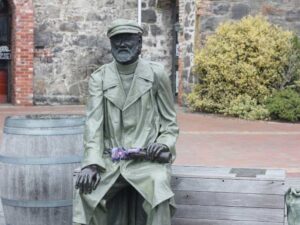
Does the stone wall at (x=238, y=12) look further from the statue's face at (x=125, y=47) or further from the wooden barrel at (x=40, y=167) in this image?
the statue's face at (x=125, y=47)

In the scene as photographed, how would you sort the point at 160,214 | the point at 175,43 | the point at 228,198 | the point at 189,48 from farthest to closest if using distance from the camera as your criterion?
1. the point at 175,43
2. the point at 189,48
3. the point at 228,198
4. the point at 160,214

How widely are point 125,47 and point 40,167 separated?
44.3 inches

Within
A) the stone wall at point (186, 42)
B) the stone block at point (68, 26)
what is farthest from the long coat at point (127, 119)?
the stone block at point (68, 26)

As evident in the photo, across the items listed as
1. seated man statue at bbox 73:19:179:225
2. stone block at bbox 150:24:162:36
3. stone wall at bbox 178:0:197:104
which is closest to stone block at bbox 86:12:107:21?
stone block at bbox 150:24:162:36

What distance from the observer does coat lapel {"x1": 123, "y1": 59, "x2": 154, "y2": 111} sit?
4.49m

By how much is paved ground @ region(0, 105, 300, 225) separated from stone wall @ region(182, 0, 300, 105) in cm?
195

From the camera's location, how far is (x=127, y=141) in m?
4.48

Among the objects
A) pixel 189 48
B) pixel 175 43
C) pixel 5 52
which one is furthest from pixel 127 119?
pixel 5 52

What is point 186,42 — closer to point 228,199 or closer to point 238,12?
point 238,12

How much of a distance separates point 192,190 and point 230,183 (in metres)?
0.26

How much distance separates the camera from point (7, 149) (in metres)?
5.02

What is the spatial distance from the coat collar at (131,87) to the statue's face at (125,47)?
0.37 ft

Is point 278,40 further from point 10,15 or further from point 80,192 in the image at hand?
point 80,192

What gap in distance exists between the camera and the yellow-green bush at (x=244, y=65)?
13883mm
